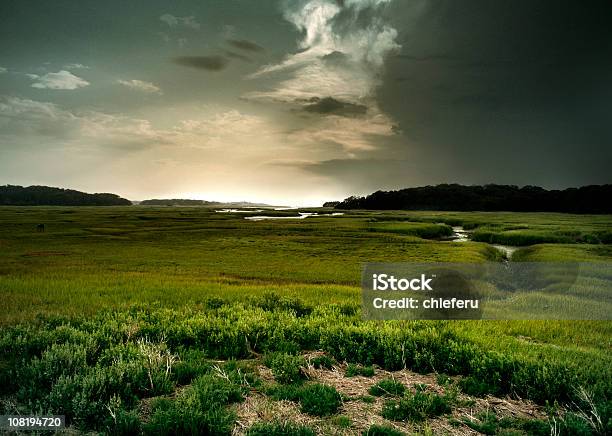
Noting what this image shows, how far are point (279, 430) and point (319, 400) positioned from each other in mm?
1224

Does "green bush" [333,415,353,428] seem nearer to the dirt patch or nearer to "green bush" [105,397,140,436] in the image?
the dirt patch

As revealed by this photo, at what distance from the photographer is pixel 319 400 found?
278 inches

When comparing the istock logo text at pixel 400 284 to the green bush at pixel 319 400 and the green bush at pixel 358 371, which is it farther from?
the green bush at pixel 319 400

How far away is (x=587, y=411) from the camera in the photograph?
699 centimetres

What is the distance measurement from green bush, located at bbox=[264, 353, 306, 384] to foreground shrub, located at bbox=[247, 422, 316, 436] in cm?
207

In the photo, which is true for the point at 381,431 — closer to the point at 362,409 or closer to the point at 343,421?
the point at 343,421

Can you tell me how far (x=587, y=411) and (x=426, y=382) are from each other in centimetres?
292

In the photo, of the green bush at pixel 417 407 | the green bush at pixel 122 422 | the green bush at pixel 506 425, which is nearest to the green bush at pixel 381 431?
the green bush at pixel 417 407

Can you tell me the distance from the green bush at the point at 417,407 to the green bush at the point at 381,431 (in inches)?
21.9

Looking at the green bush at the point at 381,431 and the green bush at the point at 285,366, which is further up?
the green bush at the point at 381,431

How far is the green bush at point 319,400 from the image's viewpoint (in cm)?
682
